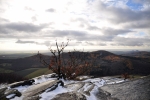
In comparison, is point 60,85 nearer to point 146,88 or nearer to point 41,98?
point 41,98

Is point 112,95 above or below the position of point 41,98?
below

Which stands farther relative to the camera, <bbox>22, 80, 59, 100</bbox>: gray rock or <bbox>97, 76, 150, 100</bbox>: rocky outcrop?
<bbox>97, 76, 150, 100</bbox>: rocky outcrop

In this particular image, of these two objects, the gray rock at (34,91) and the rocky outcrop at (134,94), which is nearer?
the gray rock at (34,91)

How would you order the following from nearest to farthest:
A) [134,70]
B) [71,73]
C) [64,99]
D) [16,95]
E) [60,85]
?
[64,99] → [16,95] → [60,85] → [71,73] → [134,70]

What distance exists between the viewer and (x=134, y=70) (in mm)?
113562

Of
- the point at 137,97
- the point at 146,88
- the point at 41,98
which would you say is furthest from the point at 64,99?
the point at 146,88

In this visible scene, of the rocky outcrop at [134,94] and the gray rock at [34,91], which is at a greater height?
the gray rock at [34,91]

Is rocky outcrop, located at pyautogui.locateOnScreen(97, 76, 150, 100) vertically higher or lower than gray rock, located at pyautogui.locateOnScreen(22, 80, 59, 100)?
lower

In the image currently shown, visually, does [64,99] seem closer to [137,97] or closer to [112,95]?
[112,95]

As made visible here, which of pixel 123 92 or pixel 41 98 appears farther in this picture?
pixel 123 92

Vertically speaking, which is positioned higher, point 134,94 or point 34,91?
point 34,91

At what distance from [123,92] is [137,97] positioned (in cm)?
168

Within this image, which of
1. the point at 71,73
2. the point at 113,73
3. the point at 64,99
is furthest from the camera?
the point at 113,73

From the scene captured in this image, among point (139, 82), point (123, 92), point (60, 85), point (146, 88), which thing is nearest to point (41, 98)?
point (60, 85)
